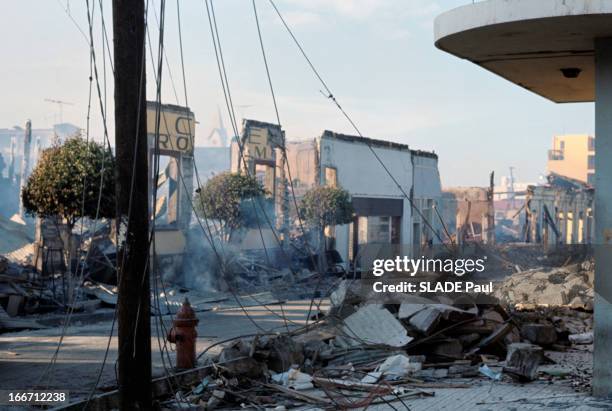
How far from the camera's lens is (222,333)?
53.1 ft

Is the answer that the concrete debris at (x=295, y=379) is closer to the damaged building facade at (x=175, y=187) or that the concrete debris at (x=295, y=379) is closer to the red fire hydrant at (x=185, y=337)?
the red fire hydrant at (x=185, y=337)

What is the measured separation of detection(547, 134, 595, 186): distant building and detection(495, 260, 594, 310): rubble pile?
3218 inches

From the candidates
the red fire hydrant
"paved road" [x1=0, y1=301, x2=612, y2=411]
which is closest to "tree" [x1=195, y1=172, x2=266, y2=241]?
"paved road" [x1=0, y1=301, x2=612, y2=411]

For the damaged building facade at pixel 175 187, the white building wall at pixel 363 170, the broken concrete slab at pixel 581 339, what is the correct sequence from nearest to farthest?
1. the broken concrete slab at pixel 581 339
2. the damaged building facade at pixel 175 187
3. the white building wall at pixel 363 170

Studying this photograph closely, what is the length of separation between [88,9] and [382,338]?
6046 mm

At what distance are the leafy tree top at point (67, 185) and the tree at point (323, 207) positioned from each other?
53.1ft

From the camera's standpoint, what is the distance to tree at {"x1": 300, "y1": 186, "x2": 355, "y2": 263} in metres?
35.5

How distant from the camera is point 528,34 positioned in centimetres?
856

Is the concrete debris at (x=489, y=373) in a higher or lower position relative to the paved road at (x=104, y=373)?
higher

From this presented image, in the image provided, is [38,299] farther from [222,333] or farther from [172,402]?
[172,402]

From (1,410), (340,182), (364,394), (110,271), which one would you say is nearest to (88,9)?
(1,410)

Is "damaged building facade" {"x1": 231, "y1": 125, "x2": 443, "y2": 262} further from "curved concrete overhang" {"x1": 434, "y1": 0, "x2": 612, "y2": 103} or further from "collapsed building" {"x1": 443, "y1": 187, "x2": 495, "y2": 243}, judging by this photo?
"curved concrete overhang" {"x1": 434, "y1": 0, "x2": 612, "y2": 103}

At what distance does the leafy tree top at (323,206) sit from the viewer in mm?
35469

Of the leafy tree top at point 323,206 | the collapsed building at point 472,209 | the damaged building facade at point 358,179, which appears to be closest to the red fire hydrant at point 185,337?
the leafy tree top at point 323,206
